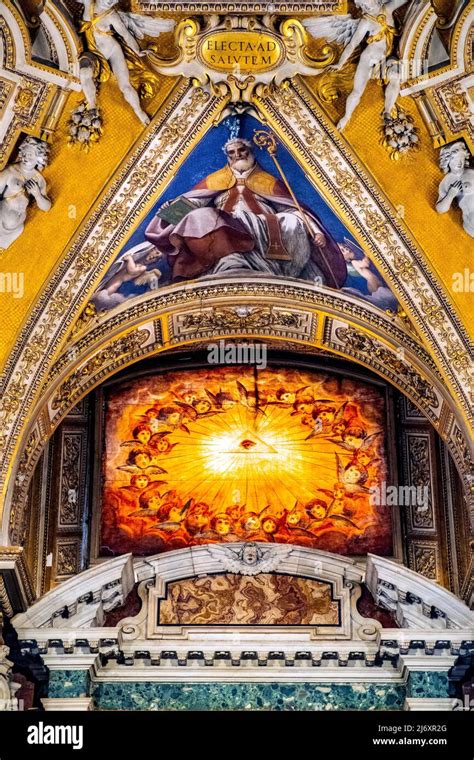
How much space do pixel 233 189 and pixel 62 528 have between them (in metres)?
4.55

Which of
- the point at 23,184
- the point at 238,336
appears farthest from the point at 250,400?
the point at 23,184

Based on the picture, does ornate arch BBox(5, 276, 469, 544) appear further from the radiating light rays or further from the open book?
the radiating light rays

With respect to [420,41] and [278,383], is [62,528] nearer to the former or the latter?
[278,383]

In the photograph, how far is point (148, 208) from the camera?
55.8ft

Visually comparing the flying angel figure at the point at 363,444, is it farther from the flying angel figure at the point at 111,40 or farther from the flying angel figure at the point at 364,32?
the flying angel figure at the point at 111,40

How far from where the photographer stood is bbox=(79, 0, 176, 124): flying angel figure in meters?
15.8

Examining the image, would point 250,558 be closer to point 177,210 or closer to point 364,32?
point 177,210

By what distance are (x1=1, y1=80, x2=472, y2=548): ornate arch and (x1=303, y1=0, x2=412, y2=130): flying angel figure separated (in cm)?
A: 69

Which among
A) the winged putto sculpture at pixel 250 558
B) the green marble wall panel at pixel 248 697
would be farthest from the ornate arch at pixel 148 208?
the winged putto sculpture at pixel 250 558

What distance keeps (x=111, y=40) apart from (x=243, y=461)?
18.3 ft

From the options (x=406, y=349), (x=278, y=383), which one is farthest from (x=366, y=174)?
(x=278, y=383)

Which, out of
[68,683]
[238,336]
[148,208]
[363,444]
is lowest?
[68,683]

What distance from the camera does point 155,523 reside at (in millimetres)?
18828
